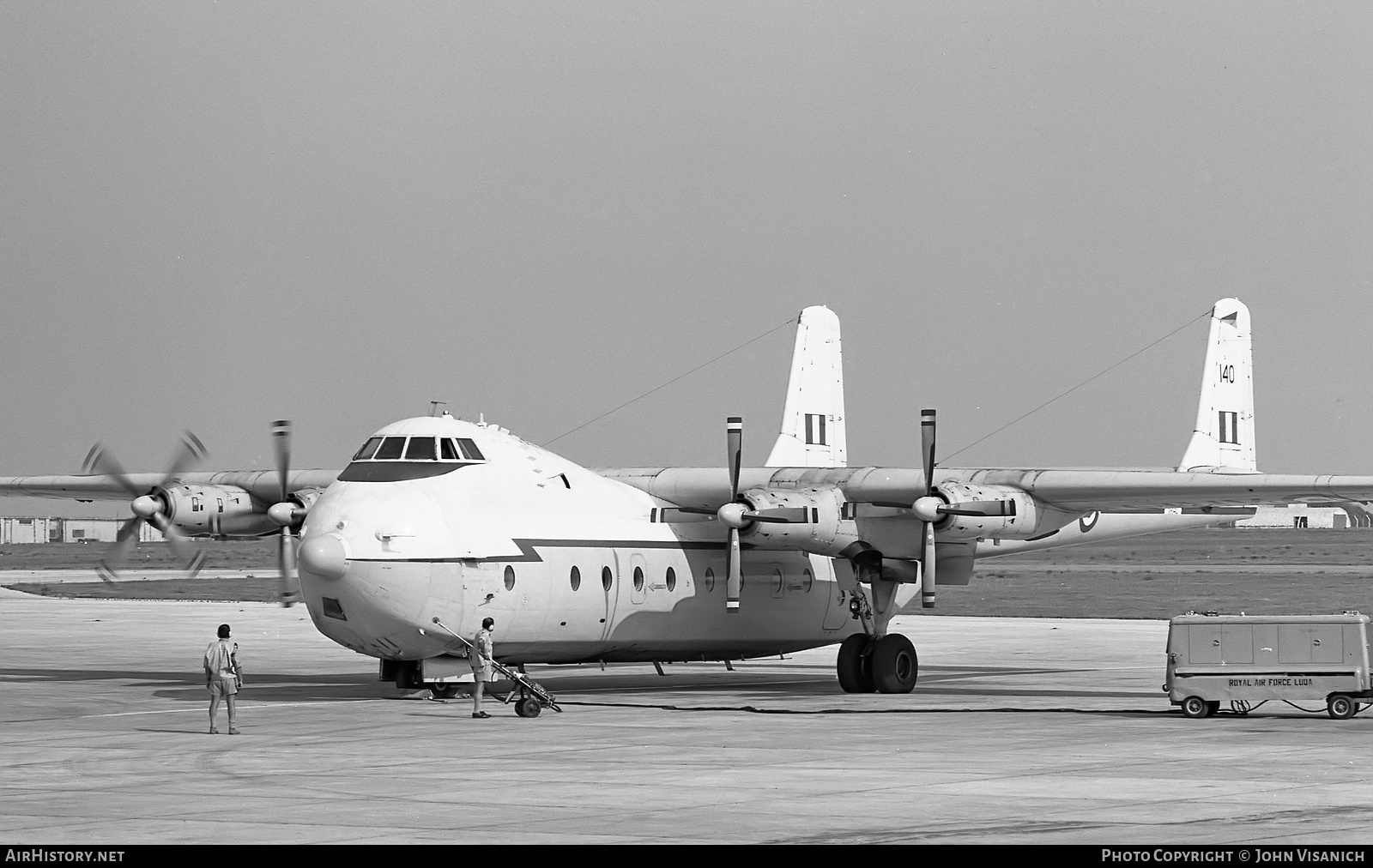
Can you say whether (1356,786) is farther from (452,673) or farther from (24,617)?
(24,617)

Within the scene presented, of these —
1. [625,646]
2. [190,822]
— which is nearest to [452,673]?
[625,646]

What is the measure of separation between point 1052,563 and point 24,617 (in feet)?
240

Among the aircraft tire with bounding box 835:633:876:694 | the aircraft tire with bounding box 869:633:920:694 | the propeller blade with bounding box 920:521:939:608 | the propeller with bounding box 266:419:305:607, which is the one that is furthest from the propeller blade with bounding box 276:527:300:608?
the propeller blade with bounding box 920:521:939:608

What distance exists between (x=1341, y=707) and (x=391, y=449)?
46.8 feet

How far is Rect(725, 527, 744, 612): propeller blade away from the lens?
28.8 meters

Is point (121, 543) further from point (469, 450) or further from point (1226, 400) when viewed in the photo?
point (1226, 400)

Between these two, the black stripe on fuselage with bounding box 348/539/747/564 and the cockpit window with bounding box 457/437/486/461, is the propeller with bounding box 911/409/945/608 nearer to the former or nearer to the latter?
the black stripe on fuselage with bounding box 348/539/747/564

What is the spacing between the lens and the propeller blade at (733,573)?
2877 centimetres

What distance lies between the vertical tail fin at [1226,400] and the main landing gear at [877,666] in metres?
7.10

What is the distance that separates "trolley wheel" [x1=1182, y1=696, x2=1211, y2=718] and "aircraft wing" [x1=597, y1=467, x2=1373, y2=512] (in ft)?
15.2

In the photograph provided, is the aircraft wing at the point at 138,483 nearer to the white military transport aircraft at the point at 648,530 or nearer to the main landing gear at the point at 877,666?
the white military transport aircraft at the point at 648,530

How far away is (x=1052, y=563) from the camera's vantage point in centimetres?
11494

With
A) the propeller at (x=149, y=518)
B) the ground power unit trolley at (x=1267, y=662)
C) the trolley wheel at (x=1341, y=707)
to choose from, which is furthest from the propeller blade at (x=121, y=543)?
the trolley wheel at (x=1341, y=707)

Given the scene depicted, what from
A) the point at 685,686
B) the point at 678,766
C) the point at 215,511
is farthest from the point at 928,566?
the point at 215,511
